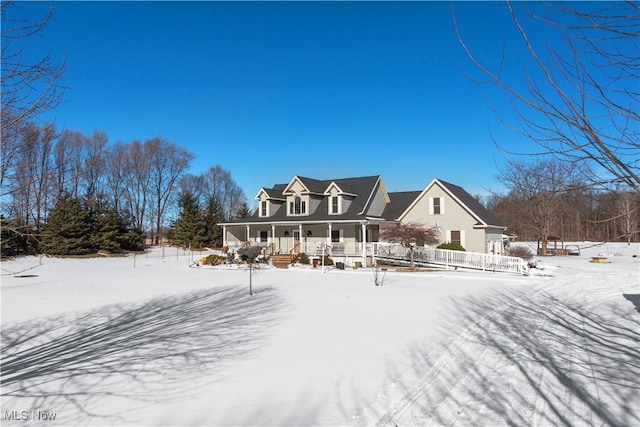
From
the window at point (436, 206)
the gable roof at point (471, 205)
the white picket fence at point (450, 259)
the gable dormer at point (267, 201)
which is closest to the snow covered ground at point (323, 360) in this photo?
the white picket fence at point (450, 259)

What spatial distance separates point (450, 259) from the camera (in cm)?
2552

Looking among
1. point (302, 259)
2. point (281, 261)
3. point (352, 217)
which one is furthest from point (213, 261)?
point (352, 217)

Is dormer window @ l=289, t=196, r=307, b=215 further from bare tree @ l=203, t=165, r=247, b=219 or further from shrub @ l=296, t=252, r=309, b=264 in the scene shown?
bare tree @ l=203, t=165, r=247, b=219

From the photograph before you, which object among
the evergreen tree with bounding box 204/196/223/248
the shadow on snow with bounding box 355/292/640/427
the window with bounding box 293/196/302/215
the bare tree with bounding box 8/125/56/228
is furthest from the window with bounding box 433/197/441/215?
the evergreen tree with bounding box 204/196/223/248

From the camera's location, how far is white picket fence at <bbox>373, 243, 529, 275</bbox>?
75.9 feet

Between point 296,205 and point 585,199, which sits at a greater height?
point 296,205

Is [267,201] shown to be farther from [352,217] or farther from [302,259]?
[352,217]

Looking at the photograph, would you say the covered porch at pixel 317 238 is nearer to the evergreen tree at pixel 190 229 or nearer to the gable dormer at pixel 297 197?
A: the gable dormer at pixel 297 197

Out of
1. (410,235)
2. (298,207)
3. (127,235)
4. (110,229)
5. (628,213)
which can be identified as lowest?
(410,235)

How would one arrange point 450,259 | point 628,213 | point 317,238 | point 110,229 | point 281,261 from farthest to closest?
point 110,229 < point 317,238 < point 281,261 < point 450,259 < point 628,213

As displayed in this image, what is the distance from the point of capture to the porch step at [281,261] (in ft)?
91.4

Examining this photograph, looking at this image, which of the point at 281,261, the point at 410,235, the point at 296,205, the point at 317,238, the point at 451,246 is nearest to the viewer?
the point at 410,235

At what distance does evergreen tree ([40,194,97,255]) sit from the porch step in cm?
1855

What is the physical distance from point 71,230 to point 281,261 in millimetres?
20481
